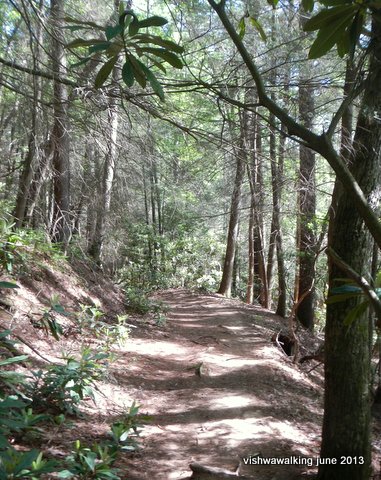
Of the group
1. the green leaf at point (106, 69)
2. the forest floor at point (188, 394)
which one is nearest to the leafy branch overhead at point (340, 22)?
the green leaf at point (106, 69)

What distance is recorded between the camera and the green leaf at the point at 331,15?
1608 mm

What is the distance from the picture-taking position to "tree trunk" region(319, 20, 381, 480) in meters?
3.62

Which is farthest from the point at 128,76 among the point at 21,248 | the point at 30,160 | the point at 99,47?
the point at 21,248

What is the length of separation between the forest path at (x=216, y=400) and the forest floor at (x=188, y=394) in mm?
15

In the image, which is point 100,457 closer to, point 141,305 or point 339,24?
point 339,24

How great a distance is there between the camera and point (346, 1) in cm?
158

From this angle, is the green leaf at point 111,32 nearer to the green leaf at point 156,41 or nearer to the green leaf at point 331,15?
the green leaf at point 156,41

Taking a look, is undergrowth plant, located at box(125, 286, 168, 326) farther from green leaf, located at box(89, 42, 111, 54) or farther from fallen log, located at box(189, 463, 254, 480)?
green leaf, located at box(89, 42, 111, 54)

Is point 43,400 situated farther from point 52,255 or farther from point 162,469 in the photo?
point 52,255

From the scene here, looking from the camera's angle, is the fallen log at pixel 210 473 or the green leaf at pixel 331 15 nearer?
the green leaf at pixel 331 15

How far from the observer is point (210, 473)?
3.65 meters

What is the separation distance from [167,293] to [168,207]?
5540 millimetres

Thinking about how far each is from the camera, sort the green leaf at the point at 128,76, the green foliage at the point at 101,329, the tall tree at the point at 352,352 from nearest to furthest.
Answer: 1. the green leaf at the point at 128,76
2. the tall tree at the point at 352,352
3. the green foliage at the point at 101,329

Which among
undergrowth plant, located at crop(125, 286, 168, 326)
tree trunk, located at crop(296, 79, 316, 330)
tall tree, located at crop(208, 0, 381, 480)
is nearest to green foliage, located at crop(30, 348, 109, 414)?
tall tree, located at crop(208, 0, 381, 480)
